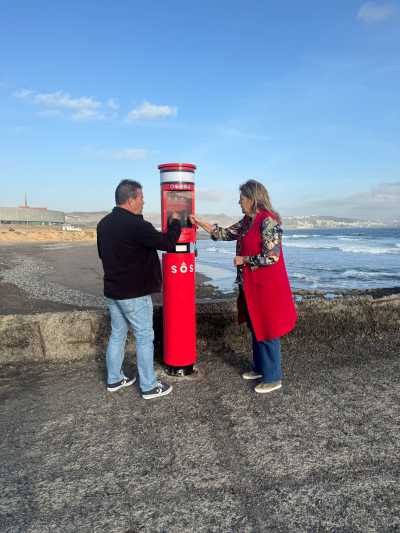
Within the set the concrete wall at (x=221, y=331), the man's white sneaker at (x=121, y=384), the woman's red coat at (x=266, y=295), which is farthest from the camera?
the concrete wall at (x=221, y=331)

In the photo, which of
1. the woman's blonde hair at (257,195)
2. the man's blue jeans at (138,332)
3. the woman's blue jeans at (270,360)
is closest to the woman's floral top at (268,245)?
the woman's blonde hair at (257,195)

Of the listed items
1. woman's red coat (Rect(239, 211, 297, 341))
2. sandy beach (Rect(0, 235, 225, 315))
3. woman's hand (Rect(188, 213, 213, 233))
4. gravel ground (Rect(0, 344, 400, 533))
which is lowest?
sandy beach (Rect(0, 235, 225, 315))

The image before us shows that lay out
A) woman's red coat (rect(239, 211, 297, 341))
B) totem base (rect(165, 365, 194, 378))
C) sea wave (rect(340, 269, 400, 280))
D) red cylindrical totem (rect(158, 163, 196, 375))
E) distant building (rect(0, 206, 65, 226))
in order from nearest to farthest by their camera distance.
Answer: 1. woman's red coat (rect(239, 211, 297, 341))
2. red cylindrical totem (rect(158, 163, 196, 375))
3. totem base (rect(165, 365, 194, 378))
4. sea wave (rect(340, 269, 400, 280))
5. distant building (rect(0, 206, 65, 226))

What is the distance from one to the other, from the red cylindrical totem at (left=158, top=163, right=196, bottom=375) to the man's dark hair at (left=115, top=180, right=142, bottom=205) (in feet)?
1.91

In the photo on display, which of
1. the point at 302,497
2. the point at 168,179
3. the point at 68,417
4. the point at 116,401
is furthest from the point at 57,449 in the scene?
the point at 168,179

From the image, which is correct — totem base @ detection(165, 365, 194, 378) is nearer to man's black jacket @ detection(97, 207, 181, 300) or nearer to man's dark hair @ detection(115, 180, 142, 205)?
man's black jacket @ detection(97, 207, 181, 300)

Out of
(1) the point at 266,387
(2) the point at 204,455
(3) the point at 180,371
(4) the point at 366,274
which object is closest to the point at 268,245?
(1) the point at 266,387

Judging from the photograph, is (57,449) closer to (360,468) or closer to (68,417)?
(68,417)

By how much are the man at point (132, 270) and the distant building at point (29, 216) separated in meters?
97.6

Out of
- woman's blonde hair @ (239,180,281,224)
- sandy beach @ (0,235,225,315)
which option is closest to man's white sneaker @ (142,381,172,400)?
woman's blonde hair @ (239,180,281,224)

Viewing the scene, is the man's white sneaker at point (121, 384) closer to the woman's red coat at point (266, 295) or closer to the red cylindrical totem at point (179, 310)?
the red cylindrical totem at point (179, 310)

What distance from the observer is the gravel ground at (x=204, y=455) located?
229 centimetres

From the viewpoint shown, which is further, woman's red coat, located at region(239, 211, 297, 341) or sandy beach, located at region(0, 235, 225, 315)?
sandy beach, located at region(0, 235, 225, 315)

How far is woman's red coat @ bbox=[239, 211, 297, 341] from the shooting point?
3.79 m
